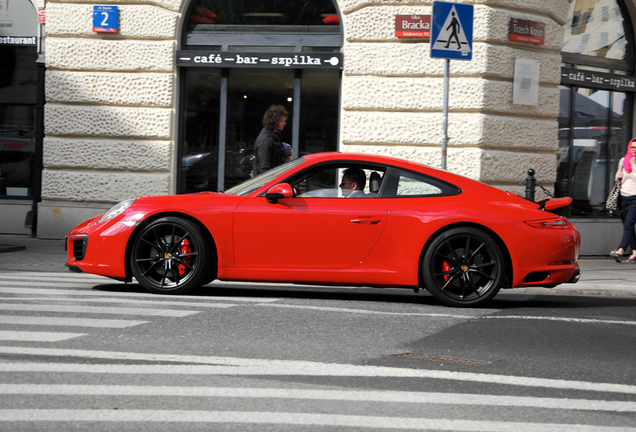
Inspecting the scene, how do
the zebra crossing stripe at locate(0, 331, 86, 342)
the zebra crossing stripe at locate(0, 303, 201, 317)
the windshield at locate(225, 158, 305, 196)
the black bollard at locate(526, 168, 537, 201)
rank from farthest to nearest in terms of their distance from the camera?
the black bollard at locate(526, 168, 537, 201) → the windshield at locate(225, 158, 305, 196) → the zebra crossing stripe at locate(0, 303, 201, 317) → the zebra crossing stripe at locate(0, 331, 86, 342)

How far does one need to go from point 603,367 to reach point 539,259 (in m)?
2.33

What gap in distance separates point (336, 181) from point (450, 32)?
2.72 metres

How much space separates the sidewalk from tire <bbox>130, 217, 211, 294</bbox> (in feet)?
8.91

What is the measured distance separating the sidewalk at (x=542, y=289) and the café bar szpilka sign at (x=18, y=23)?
317cm

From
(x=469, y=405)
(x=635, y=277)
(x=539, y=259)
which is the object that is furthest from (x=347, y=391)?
(x=635, y=277)

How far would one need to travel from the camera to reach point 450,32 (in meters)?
9.18

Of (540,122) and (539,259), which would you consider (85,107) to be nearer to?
(540,122)

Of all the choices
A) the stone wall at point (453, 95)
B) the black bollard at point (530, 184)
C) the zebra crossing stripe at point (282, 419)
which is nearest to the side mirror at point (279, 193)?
the zebra crossing stripe at point (282, 419)

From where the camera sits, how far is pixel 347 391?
4086mm

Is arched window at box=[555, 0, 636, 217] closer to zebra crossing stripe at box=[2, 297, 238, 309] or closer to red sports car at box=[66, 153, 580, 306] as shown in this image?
red sports car at box=[66, 153, 580, 306]

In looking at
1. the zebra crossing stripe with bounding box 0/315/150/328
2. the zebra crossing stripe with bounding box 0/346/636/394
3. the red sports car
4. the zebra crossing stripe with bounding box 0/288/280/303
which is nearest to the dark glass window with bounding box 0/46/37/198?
the zebra crossing stripe with bounding box 0/288/280/303

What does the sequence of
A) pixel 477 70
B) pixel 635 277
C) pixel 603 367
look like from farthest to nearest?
1. pixel 477 70
2. pixel 635 277
3. pixel 603 367

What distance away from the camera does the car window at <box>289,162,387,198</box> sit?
729 centimetres

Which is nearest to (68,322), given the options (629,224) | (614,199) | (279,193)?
(279,193)
